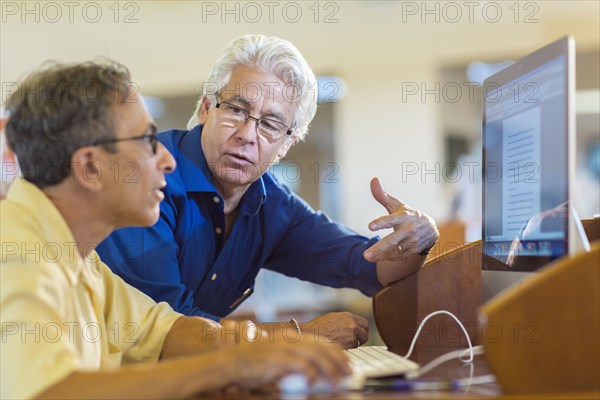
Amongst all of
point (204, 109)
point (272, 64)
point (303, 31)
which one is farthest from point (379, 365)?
point (303, 31)

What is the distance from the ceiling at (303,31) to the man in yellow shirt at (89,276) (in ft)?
17.6

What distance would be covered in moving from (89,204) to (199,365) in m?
0.40

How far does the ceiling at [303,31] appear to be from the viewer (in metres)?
6.64

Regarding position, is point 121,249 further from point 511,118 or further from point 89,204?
point 511,118

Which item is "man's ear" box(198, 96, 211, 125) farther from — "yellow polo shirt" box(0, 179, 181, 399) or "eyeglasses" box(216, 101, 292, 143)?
"yellow polo shirt" box(0, 179, 181, 399)

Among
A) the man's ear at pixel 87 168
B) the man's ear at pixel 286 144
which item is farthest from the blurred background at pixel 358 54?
the man's ear at pixel 87 168

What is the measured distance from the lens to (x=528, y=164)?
55.5 inches

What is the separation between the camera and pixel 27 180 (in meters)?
1.23

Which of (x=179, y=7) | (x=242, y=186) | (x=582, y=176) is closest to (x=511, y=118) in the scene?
(x=242, y=186)

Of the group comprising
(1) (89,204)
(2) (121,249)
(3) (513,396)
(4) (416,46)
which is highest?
(4) (416,46)

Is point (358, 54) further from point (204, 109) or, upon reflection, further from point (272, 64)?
point (272, 64)

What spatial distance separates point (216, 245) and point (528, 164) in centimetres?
97

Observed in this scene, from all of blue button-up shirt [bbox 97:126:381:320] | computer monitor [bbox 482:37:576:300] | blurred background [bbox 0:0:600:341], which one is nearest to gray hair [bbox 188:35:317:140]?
blue button-up shirt [bbox 97:126:381:320]

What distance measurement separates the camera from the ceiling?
664cm
